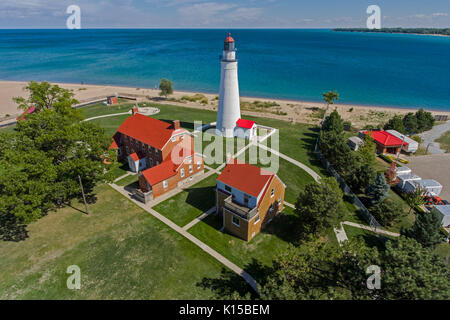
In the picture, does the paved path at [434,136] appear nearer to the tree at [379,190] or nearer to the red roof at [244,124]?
the tree at [379,190]

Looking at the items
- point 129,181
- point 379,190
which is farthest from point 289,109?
point 129,181

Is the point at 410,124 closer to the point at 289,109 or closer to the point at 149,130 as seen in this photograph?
the point at 289,109

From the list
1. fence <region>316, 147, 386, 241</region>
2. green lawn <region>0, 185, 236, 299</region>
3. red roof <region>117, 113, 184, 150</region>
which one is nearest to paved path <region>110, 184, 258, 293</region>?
green lawn <region>0, 185, 236, 299</region>

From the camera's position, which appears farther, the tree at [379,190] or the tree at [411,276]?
the tree at [379,190]

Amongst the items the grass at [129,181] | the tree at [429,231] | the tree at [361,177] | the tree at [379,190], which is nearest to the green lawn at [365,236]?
the tree at [429,231]

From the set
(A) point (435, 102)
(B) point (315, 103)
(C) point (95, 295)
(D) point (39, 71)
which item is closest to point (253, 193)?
(C) point (95, 295)

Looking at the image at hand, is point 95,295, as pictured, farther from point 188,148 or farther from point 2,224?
point 188,148
